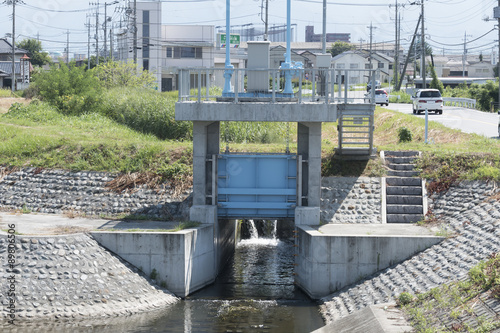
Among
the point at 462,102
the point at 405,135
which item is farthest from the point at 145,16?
the point at 405,135

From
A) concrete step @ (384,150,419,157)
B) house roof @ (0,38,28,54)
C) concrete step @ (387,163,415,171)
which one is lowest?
concrete step @ (387,163,415,171)

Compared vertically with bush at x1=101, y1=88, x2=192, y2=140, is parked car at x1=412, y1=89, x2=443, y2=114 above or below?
above

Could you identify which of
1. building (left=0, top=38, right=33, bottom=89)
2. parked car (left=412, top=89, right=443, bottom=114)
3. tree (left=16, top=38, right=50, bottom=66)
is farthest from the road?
tree (left=16, top=38, right=50, bottom=66)

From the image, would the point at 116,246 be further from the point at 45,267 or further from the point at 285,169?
the point at 285,169

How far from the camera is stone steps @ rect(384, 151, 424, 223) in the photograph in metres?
21.3

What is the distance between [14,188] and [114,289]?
27.1 ft

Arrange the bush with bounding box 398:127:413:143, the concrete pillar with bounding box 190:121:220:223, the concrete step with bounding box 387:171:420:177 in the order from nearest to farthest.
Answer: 1. the concrete pillar with bounding box 190:121:220:223
2. the concrete step with bounding box 387:171:420:177
3. the bush with bounding box 398:127:413:143

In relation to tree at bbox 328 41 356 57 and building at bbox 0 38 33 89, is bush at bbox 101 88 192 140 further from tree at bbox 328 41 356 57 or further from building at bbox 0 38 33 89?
tree at bbox 328 41 356 57

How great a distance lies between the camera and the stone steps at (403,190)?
70.0 feet

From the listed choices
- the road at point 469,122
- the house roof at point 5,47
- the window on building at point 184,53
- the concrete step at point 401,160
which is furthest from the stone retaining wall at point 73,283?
the house roof at point 5,47

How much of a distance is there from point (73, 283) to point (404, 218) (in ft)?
32.9

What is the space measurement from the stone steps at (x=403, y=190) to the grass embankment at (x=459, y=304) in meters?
5.93

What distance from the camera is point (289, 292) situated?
779 inches

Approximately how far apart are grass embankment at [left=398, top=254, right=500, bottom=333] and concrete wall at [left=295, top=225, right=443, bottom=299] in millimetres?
3275
